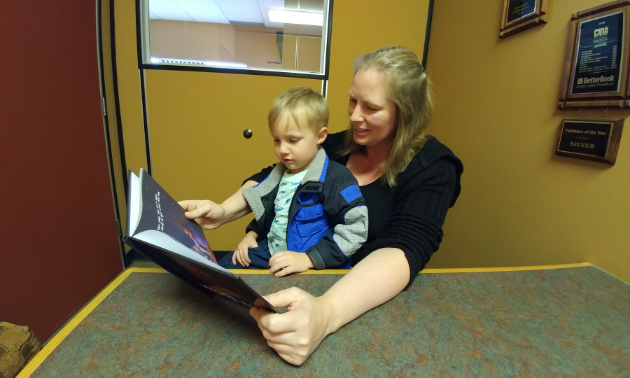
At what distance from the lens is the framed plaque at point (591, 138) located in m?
0.93

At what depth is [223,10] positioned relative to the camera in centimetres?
246

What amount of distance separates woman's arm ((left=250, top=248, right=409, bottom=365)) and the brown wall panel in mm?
1518

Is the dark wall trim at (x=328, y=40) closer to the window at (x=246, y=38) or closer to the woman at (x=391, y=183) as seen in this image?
the window at (x=246, y=38)

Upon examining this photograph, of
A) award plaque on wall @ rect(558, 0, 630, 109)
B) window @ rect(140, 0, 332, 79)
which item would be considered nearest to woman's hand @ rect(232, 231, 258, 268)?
award plaque on wall @ rect(558, 0, 630, 109)

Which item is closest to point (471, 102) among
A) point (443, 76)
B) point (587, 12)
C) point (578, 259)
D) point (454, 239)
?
point (443, 76)

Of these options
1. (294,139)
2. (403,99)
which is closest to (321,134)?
(294,139)

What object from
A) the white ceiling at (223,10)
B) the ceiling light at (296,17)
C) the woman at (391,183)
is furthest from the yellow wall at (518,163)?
the white ceiling at (223,10)

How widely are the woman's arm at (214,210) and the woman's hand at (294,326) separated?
0.44 m

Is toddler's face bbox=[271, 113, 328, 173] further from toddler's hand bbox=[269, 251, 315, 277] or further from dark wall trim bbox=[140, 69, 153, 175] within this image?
dark wall trim bbox=[140, 69, 153, 175]

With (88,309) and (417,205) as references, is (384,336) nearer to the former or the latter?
(417,205)

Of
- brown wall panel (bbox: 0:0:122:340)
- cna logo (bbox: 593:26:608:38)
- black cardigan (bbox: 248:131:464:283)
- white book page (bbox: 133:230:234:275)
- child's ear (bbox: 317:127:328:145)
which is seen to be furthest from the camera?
brown wall panel (bbox: 0:0:122:340)

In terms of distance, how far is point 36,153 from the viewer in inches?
60.4

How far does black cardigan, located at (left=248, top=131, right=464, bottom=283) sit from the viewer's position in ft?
2.74

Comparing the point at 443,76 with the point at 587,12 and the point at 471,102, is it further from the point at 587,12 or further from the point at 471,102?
the point at 587,12
